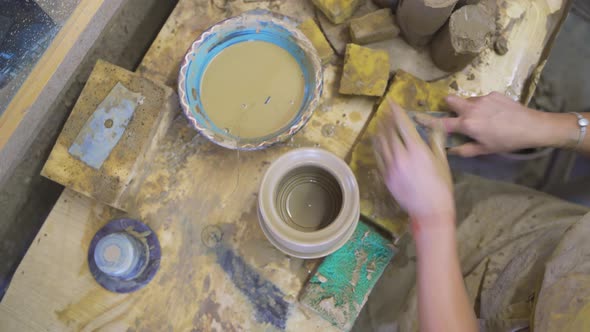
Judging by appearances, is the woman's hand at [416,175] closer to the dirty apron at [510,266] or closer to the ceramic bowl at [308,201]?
the ceramic bowl at [308,201]

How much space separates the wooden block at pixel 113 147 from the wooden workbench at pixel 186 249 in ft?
0.24

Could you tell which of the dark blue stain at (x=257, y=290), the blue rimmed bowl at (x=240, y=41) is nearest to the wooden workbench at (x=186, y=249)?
the dark blue stain at (x=257, y=290)

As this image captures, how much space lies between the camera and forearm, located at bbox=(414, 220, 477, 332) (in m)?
0.98

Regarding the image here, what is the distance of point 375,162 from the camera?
1.17m

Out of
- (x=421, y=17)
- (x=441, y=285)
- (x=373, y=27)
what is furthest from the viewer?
(x=373, y=27)

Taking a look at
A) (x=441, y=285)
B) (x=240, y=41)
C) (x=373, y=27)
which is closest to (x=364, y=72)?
(x=373, y=27)

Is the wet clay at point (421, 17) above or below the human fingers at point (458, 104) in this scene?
above

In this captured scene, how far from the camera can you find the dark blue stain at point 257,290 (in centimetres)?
113

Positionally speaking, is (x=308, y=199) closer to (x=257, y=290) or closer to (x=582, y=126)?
(x=257, y=290)

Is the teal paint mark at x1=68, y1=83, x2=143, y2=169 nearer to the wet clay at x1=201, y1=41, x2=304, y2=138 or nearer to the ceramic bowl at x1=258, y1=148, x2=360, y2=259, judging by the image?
the wet clay at x1=201, y1=41, x2=304, y2=138

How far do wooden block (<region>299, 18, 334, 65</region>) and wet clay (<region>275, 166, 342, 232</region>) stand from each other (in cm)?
37

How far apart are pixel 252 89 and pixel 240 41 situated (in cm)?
16

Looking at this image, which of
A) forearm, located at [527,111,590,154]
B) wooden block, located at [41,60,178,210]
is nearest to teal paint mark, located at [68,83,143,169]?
A: wooden block, located at [41,60,178,210]

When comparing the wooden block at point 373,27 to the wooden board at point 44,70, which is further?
the wooden block at point 373,27
